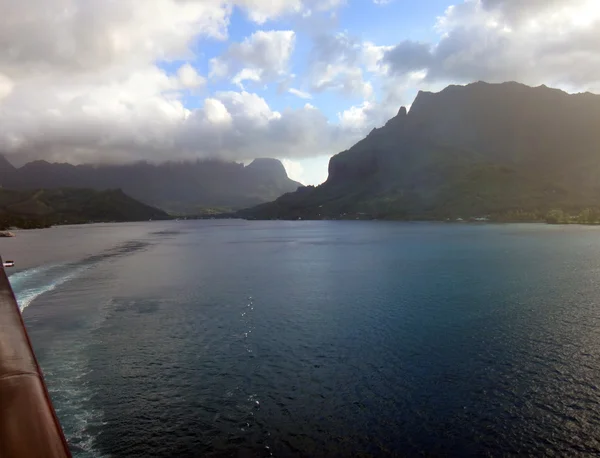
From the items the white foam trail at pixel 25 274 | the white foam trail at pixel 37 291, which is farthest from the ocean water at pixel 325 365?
the white foam trail at pixel 25 274

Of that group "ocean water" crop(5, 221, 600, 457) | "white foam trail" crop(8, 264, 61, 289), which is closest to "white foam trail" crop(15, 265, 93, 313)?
"ocean water" crop(5, 221, 600, 457)

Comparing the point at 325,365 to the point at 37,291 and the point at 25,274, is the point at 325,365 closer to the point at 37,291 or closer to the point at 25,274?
the point at 37,291

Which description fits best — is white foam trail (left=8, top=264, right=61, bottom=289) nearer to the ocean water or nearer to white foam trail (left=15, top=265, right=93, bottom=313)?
white foam trail (left=15, top=265, right=93, bottom=313)

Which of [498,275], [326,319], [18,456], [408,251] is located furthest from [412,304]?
[408,251]

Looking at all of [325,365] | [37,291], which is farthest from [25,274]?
[325,365]

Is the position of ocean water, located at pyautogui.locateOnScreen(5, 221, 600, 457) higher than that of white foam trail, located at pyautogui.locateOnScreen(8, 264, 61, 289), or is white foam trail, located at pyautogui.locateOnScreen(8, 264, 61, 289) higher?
white foam trail, located at pyautogui.locateOnScreen(8, 264, 61, 289)

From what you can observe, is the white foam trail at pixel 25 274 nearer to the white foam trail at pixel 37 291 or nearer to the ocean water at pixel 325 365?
the white foam trail at pixel 37 291
